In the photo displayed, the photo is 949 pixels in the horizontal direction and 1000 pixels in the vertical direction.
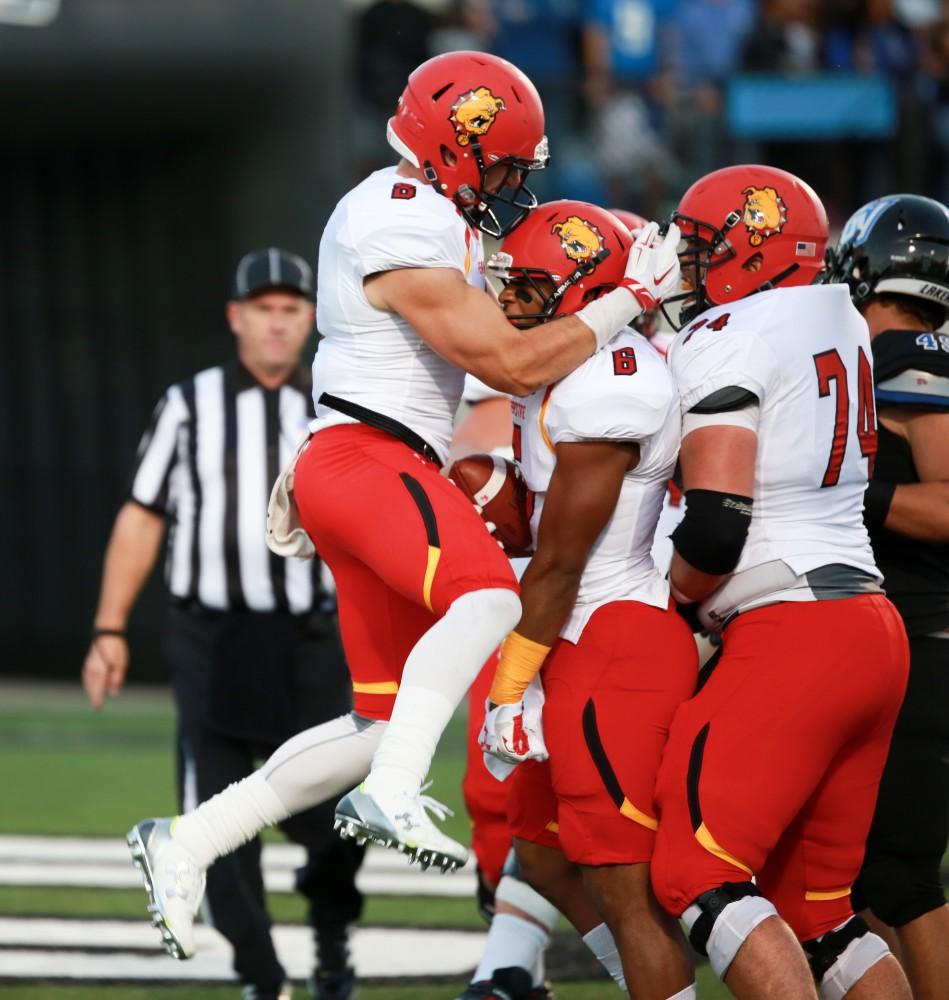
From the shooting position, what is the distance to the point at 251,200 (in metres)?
11.0

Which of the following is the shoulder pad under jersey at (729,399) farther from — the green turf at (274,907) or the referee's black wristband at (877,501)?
the green turf at (274,907)

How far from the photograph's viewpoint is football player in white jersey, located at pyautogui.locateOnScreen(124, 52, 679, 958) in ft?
10.4

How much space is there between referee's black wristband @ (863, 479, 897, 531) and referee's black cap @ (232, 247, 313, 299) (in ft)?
6.51

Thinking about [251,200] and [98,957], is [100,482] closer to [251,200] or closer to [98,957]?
[251,200]

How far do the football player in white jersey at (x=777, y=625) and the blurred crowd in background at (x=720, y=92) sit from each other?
6.49m

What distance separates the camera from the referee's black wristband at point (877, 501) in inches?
140

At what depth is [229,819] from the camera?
11.1ft

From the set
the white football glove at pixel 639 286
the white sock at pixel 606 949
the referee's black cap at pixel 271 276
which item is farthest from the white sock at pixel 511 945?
the referee's black cap at pixel 271 276

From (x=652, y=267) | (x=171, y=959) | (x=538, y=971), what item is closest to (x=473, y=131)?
(x=652, y=267)

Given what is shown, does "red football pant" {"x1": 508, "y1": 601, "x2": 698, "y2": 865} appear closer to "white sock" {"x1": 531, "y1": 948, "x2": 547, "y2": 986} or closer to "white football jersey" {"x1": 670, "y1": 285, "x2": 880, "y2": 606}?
"white football jersey" {"x1": 670, "y1": 285, "x2": 880, "y2": 606}

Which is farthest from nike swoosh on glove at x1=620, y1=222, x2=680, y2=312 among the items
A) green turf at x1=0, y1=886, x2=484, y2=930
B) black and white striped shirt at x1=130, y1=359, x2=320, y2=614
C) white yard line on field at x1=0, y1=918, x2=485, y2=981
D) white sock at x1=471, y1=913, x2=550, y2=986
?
green turf at x1=0, y1=886, x2=484, y2=930

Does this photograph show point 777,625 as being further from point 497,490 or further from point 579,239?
point 579,239

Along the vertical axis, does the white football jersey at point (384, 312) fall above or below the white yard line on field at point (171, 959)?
above

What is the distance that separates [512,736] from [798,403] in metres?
0.82
